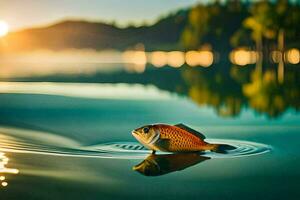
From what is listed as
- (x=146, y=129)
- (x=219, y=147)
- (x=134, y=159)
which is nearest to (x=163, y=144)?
(x=146, y=129)

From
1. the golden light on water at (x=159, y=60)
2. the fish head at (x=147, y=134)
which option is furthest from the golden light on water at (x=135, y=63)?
the fish head at (x=147, y=134)

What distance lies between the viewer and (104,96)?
71.4 ft

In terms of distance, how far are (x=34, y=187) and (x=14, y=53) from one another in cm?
13198

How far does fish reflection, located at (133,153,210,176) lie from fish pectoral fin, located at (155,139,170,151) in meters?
0.13

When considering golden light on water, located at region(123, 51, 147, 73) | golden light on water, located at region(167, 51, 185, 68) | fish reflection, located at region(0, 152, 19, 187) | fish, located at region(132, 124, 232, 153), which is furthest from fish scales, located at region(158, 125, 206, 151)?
golden light on water, located at region(167, 51, 185, 68)

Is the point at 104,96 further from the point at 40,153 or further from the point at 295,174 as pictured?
the point at 295,174

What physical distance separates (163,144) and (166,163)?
25 cm

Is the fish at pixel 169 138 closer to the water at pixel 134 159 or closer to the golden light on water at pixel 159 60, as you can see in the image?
the water at pixel 134 159

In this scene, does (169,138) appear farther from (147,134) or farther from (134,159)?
(134,159)

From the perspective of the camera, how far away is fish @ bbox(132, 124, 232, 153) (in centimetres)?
816

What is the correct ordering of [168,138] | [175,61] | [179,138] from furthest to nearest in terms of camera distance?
1. [175,61]
2. [179,138]
3. [168,138]

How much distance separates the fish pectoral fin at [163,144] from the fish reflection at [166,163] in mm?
125

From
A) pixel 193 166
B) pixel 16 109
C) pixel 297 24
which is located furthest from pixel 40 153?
pixel 297 24

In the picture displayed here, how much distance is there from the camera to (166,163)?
818 cm
